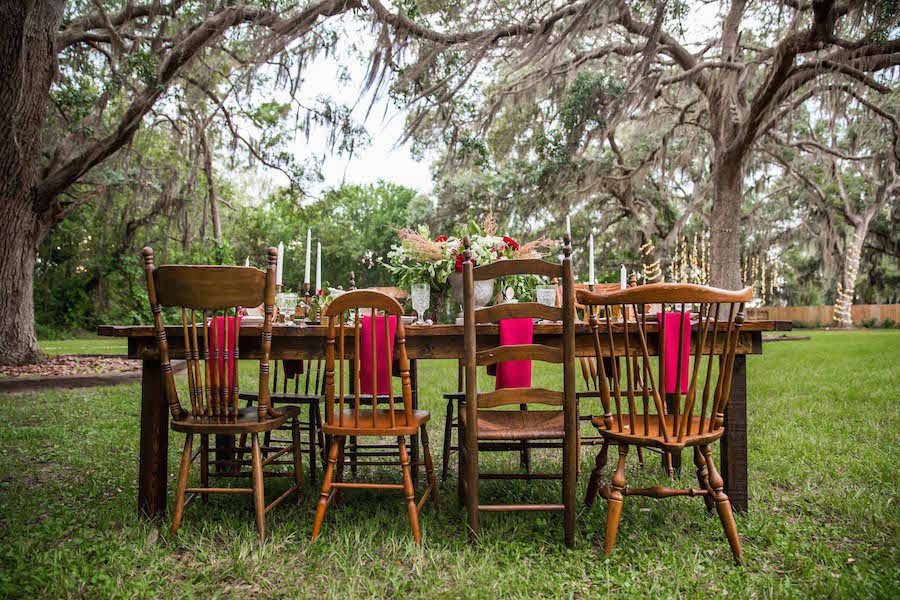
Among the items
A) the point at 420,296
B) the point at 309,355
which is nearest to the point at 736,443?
the point at 420,296

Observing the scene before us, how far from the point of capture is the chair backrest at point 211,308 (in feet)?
7.68

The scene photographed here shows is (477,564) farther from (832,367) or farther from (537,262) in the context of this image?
(832,367)

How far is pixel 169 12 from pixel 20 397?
476cm

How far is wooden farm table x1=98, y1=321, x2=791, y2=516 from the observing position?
8.34 ft

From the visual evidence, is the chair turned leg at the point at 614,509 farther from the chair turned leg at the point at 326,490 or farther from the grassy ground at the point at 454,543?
the chair turned leg at the point at 326,490

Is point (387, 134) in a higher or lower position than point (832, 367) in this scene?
higher

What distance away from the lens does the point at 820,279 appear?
83.4ft

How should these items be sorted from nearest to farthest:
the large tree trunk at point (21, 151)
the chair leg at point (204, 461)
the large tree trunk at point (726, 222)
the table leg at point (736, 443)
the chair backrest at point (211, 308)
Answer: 1. the chair backrest at point (211, 308)
2. the table leg at point (736, 443)
3. the chair leg at point (204, 461)
4. the large tree trunk at point (21, 151)
5. the large tree trunk at point (726, 222)

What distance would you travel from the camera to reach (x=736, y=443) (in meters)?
2.63

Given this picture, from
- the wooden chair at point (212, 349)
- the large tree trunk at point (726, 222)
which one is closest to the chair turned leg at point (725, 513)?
the wooden chair at point (212, 349)

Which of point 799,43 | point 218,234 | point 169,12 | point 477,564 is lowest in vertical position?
point 477,564

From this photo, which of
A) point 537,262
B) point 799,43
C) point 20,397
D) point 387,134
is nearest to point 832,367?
point 799,43

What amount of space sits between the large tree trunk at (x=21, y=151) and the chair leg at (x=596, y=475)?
7.18 meters

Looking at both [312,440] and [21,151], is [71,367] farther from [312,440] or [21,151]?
[312,440]
